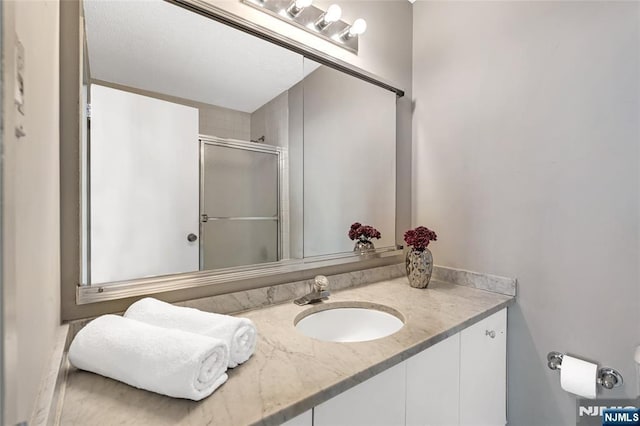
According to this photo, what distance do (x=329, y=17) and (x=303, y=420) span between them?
4.70 feet

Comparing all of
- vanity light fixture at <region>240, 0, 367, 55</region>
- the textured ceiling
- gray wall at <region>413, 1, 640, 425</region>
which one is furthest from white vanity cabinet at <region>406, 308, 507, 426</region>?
vanity light fixture at <region>240, 0, 367, 55</region>

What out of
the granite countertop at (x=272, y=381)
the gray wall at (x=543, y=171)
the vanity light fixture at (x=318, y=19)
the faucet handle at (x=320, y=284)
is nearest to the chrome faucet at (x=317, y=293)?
the faucet handle at (x=320, y=284)

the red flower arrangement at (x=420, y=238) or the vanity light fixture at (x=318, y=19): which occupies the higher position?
the vanity light fixture at (x=318, y=19)

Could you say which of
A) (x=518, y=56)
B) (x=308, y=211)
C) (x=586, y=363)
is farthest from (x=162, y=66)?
(x=586, y=363)

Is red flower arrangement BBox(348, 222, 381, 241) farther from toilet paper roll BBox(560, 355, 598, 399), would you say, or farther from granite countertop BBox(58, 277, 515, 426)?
toilet paper roll BBox(560, 355, 598, 399)

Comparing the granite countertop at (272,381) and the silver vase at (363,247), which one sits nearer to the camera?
the granite countertop at (272,381)

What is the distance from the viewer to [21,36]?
1.28 feet

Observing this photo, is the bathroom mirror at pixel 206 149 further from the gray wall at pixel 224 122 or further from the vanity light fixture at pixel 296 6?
the vanity light fixture at pixel 296 6

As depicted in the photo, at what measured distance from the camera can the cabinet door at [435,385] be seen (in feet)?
2.83

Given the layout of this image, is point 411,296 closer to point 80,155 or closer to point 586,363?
point 586,363

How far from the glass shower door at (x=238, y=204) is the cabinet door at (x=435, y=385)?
2.13ft

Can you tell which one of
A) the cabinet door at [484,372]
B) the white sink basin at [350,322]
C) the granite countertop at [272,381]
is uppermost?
the granite countertop at [272,381]

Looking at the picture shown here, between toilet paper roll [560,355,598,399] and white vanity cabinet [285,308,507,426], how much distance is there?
0.72 ft

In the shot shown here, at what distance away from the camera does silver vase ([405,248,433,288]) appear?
4.62ft
